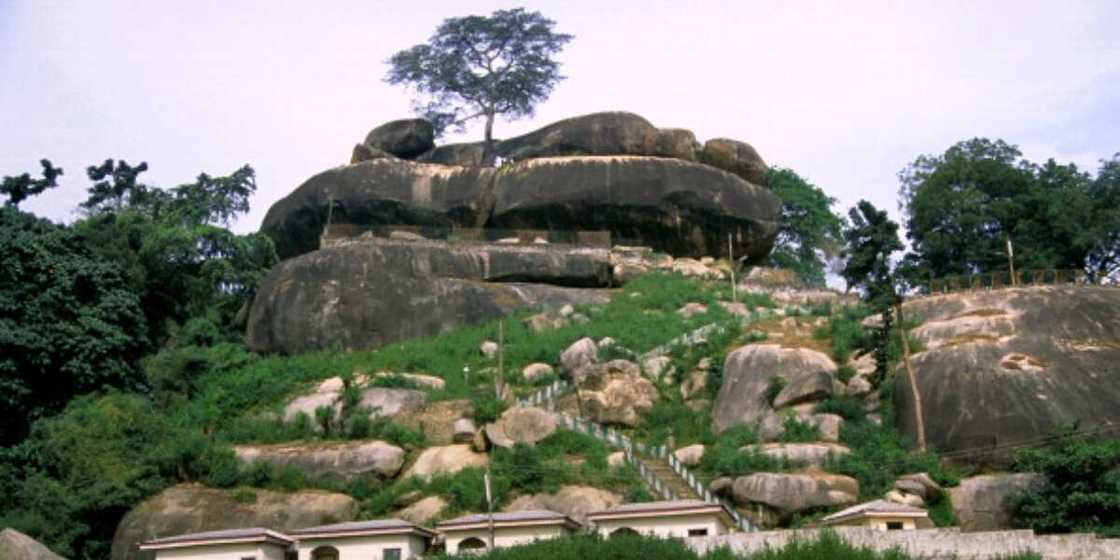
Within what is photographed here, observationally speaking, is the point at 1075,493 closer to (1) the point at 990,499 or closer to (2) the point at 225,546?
(1) the point at 990,499

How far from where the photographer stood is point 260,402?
148 feet

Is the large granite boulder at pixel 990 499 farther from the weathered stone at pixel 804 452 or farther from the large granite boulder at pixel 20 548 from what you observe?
the large granite boulder at pixel 20 548

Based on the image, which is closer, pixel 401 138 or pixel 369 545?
pixel 369 545

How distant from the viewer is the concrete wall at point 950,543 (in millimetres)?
28375

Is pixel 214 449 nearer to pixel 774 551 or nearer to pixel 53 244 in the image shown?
pixel 53 244

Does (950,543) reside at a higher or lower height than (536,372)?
lower

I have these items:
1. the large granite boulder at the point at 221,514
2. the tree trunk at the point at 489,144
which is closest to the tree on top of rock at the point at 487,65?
the tree trunk at the point at 489,144

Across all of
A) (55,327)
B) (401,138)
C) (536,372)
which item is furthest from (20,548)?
(401,138)

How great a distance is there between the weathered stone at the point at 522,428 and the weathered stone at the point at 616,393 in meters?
2.52

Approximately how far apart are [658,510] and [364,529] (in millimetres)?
7292

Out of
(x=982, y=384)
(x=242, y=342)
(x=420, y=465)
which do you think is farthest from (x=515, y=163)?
(x=982, y=384)

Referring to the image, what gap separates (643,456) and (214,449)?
12.6 meters

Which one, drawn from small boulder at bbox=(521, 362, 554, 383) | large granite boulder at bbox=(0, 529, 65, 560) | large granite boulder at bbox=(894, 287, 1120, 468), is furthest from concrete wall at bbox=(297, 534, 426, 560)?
large granite boulder at bbox=(894, 287, 1120, 468)

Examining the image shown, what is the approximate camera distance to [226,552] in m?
33.5
